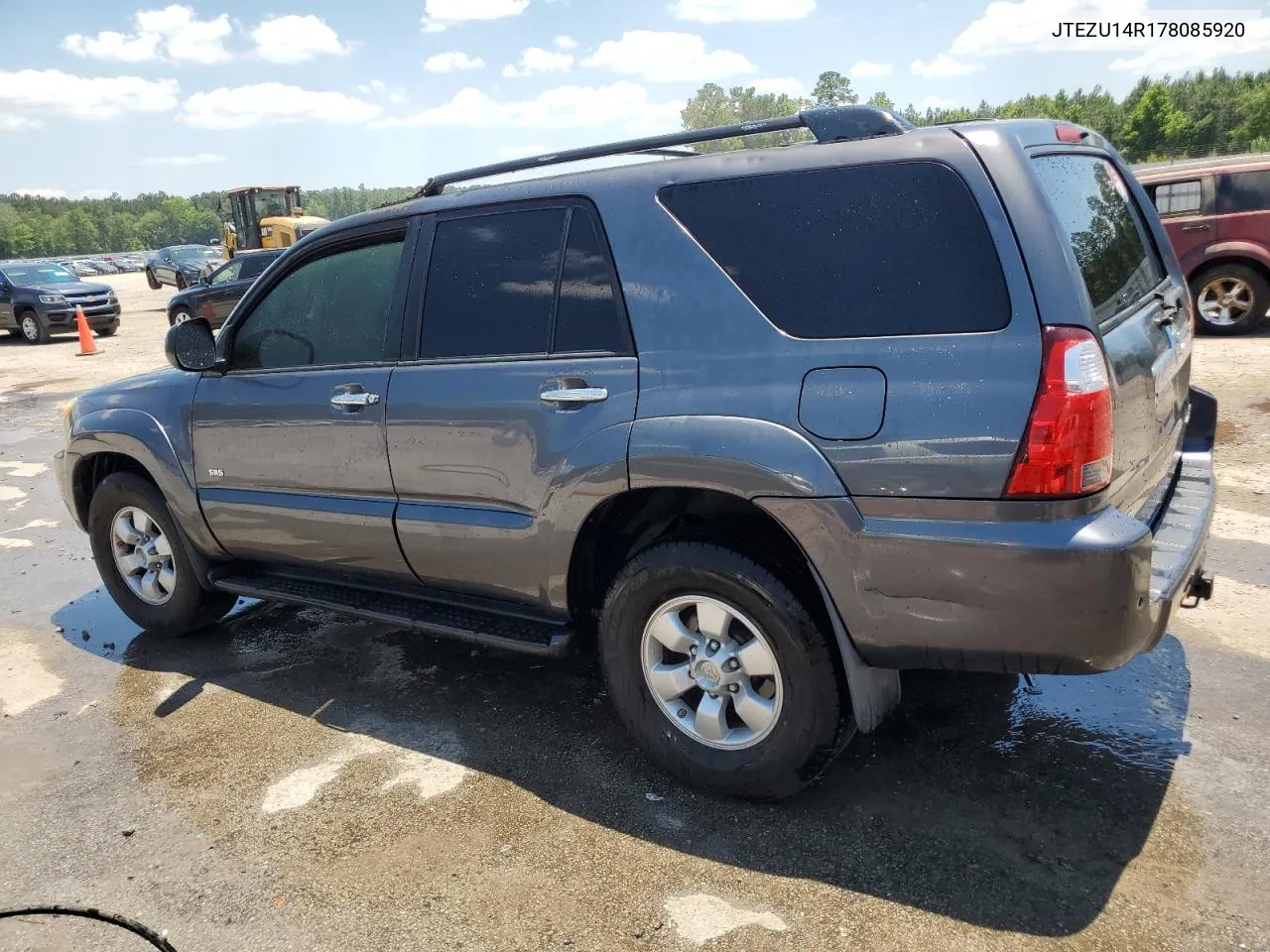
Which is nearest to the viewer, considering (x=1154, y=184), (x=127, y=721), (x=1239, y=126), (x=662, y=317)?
(x=662, y=317)

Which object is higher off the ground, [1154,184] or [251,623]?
[1154,184]

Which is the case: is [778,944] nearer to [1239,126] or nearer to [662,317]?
[662,317]

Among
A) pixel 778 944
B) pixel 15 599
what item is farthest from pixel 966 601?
pixel 15 599

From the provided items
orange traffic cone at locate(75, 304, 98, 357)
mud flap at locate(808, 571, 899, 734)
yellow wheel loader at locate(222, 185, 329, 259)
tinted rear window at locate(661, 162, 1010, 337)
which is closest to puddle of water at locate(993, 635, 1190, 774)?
mud flap at locate(808, 571, 899, 734)

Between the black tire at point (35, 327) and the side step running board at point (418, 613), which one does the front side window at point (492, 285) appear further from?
the black tire at point (35, 327)

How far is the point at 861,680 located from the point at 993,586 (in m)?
0.50

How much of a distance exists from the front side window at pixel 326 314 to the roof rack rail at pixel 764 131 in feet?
1.47

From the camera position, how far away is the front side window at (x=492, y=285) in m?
3.28

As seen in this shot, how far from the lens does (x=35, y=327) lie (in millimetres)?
20250

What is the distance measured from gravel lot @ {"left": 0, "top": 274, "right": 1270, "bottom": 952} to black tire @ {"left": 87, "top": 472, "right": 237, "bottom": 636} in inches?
10.3

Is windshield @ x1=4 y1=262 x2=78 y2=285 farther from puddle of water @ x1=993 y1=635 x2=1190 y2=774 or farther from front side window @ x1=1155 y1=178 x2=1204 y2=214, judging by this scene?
puddle of water @ x1=993 y1=635 x2=1190 y2=774

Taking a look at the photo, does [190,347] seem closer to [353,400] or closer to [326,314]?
[326,314]

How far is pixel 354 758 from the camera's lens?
350 centimetres

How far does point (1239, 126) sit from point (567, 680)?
318ft
